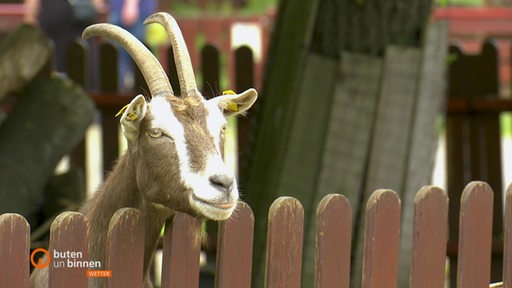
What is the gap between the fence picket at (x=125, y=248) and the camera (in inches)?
141

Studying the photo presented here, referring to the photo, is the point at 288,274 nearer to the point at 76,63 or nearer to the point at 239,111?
the point at 239,111

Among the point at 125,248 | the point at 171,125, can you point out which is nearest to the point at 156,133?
the point at 171,125

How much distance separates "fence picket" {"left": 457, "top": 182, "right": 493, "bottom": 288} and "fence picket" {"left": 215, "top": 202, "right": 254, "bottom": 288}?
2.71 ft

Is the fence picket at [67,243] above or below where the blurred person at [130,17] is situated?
below

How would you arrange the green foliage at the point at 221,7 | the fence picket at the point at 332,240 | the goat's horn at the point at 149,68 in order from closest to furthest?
1. the fence picket at the point at 332,240
2. the goat's horn at the point at 149,68
3. the green foliage at the point at 221,7

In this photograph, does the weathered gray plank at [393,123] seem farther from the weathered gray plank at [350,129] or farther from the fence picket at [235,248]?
the fence picket at [235,248]

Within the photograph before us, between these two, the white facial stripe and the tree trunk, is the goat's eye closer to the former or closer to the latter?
the white facial stripe

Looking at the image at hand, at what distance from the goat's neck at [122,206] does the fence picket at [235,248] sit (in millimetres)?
373

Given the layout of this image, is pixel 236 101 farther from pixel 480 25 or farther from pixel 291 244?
pixel 480 25

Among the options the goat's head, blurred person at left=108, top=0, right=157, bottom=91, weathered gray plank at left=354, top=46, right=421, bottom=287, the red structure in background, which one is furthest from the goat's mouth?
the red structure in background

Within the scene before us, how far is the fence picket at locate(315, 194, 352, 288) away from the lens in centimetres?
386

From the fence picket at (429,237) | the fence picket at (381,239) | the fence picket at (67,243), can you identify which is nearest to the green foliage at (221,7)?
the fence picket at (429,237)

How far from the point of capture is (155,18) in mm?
4297

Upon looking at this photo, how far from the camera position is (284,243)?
12.5 ft
